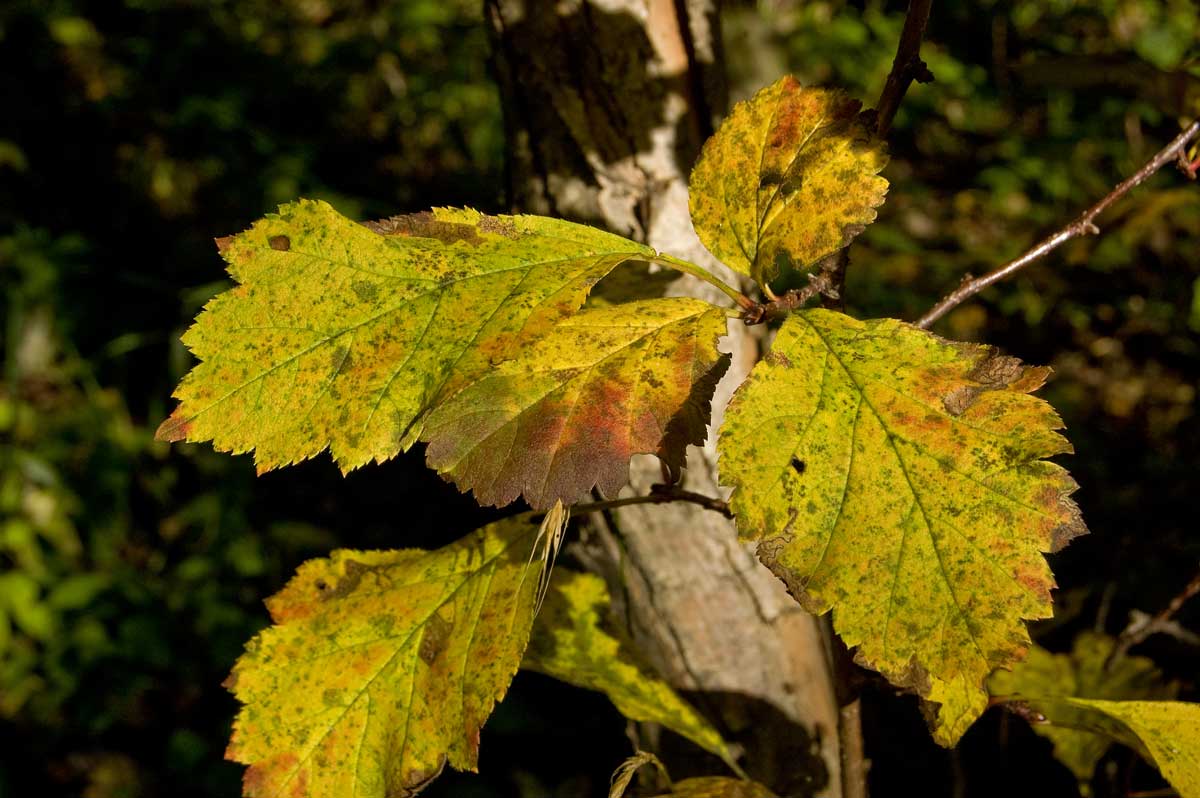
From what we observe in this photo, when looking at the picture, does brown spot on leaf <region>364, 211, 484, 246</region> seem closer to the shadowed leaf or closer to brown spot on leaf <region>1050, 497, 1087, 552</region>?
brown spot on leaf <region>1050, 497, 1087, 552</region>

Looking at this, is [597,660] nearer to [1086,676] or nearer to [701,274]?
[701,274]

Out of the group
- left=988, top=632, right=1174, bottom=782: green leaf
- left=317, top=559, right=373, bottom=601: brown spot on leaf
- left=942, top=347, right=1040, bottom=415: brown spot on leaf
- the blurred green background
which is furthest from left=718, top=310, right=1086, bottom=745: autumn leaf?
the blurred green background

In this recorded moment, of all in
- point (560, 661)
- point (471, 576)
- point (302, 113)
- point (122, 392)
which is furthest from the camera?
point (302, 113)

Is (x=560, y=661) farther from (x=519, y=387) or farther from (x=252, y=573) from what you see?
(x=252, y=573)

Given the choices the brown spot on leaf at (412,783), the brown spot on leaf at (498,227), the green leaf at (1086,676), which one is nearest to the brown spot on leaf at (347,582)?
the brown spot on leaf at (412,783)

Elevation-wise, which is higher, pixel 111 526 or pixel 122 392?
pixel 122 392

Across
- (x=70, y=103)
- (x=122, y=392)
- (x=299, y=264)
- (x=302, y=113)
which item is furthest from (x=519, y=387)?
(x=70, y=103)
